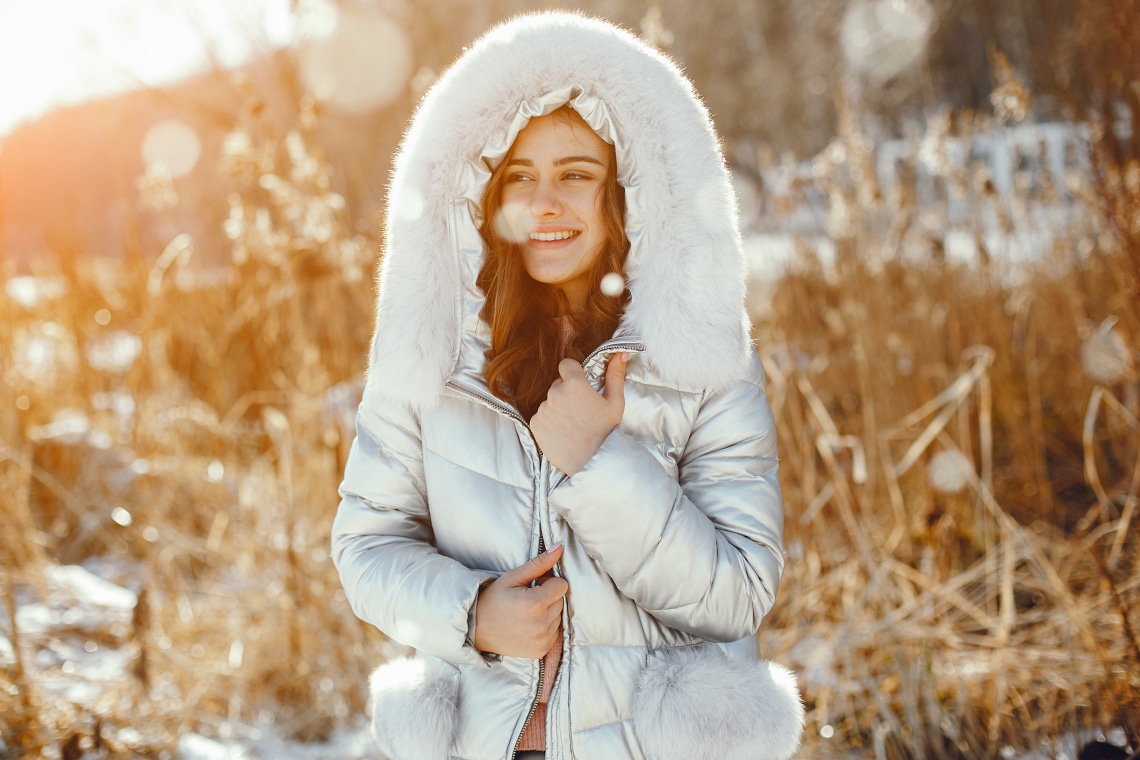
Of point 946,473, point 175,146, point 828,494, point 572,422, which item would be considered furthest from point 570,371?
point 175,146

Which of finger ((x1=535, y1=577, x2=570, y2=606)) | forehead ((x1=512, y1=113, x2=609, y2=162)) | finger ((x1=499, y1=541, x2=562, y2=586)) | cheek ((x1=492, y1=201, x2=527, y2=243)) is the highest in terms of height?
forehead ((x1=512, y1=113, x2=609, y2=162))

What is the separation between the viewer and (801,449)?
263cm

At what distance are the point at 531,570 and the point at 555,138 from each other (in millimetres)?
823

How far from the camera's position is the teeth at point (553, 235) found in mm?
1456

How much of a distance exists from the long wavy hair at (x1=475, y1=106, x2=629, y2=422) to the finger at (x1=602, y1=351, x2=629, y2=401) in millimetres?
170

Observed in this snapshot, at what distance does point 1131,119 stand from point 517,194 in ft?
6.70

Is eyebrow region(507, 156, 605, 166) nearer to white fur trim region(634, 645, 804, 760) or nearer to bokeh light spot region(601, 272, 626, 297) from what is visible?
bokeh light spot region(601, 272, 626, 297)

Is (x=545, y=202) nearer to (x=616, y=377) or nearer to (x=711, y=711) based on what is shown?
(x=616, y=377)

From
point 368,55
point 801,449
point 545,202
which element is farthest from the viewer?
point 368,55

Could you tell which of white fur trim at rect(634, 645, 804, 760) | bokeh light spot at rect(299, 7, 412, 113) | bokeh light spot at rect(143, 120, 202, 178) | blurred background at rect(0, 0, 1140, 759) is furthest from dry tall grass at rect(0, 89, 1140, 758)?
bokeh light spot at rect(143, 120, 202, 178)

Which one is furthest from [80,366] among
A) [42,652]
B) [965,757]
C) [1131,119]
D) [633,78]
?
[1131,119]

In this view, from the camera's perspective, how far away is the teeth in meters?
1.46

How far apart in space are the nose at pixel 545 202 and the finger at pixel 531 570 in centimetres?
62

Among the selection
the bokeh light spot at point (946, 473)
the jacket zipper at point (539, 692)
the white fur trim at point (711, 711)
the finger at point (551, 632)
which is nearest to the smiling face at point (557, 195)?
the jacket zipper at point (539, 692)
